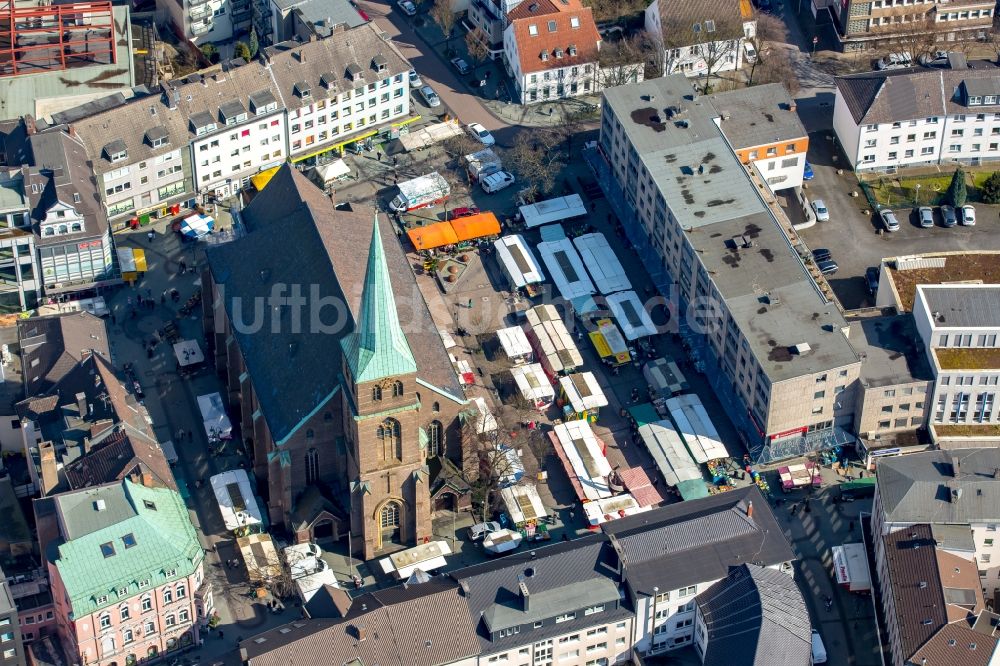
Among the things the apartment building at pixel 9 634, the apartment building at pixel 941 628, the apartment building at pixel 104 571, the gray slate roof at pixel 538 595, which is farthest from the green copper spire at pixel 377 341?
the apartment building at pixel 941 628

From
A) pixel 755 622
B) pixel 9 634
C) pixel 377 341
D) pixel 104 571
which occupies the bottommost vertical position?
pixel 9 634

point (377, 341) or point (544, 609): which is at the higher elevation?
point (377, 341)

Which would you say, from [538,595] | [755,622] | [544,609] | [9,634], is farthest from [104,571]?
[755,622]

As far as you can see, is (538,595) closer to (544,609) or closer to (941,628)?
(544,609)

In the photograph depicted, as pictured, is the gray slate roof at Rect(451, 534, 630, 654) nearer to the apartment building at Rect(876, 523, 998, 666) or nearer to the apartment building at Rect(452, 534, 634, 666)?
the apartment building at Rect(452, 534, 634, 666)

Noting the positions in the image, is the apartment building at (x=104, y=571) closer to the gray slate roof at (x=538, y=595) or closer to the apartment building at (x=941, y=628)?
the gray slate roof at (x=538, y=595)

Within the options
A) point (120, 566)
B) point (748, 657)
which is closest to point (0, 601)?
point (120, 566)

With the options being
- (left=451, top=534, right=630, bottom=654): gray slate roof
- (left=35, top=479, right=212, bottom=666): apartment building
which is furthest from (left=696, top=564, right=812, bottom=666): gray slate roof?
(left=35, top=479, right=212, bottom=666): apartment building
